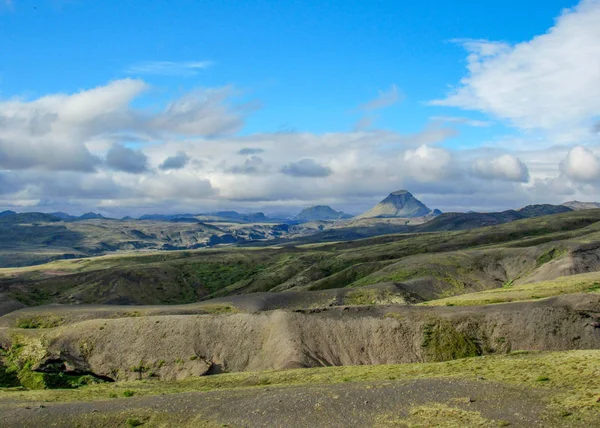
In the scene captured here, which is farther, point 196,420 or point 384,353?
point 384,353

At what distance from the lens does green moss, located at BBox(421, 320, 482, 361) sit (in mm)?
70375

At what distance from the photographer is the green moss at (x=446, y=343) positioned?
70375 mm

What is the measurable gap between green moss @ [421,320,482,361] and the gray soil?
103ft

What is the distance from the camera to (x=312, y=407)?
37.6 metres

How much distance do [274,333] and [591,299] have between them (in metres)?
46.6

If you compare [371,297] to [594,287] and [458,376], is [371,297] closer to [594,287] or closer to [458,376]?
[594,287]

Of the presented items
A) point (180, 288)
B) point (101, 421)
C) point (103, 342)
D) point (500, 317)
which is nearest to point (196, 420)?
point (101, 421)

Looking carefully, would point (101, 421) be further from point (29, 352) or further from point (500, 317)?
point (500, 317)

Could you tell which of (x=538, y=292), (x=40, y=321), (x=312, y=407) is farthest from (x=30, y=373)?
(x=538, y=292)

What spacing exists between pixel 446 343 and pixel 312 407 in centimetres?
3979

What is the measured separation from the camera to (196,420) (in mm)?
37938

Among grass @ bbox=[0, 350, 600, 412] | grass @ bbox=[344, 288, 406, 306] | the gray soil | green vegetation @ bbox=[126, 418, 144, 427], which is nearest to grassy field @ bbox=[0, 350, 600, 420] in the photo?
grass @ bbox=[0, 350, 600, 412]

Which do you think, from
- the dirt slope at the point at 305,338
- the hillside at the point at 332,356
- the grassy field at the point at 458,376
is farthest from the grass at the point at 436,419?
the dirt slope at the point at 305,338

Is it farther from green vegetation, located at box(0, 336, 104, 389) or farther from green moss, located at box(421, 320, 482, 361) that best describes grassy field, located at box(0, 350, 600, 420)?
green moss, located at box(421, 320, 482, 361)
